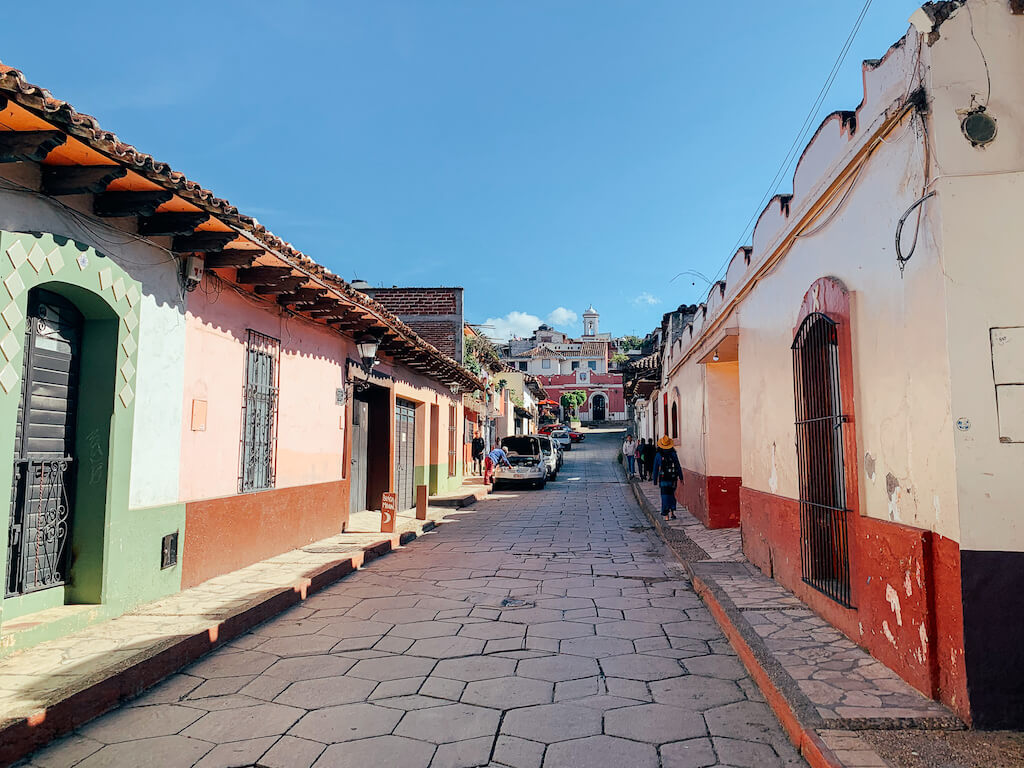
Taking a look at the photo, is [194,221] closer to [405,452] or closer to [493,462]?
[405,452]

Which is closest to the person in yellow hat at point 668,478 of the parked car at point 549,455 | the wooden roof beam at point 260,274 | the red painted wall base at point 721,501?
the red painted wall base at point 721,501

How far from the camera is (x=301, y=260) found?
24.8 ft

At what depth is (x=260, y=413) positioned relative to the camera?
26.6 ft

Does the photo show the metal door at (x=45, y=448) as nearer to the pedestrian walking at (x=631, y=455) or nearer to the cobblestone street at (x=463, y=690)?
the cobblestone street at (x=463, y=690)

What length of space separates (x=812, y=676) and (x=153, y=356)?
572cm

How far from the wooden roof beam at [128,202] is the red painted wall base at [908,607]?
5674 mm

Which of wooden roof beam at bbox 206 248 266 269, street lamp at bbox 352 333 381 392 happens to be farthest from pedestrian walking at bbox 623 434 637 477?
wooden roof beam at bbox 206 248 266 269

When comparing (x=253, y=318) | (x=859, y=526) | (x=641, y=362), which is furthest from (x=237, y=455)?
(x=641, y=362)

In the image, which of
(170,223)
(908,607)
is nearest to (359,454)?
(170,223)

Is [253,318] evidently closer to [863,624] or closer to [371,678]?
[371,678]

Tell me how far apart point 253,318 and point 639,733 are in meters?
6.19

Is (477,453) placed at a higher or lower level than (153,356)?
lower

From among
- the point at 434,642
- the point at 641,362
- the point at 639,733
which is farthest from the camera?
the point at 641,362

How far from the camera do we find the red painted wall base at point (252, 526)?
21.7ft
